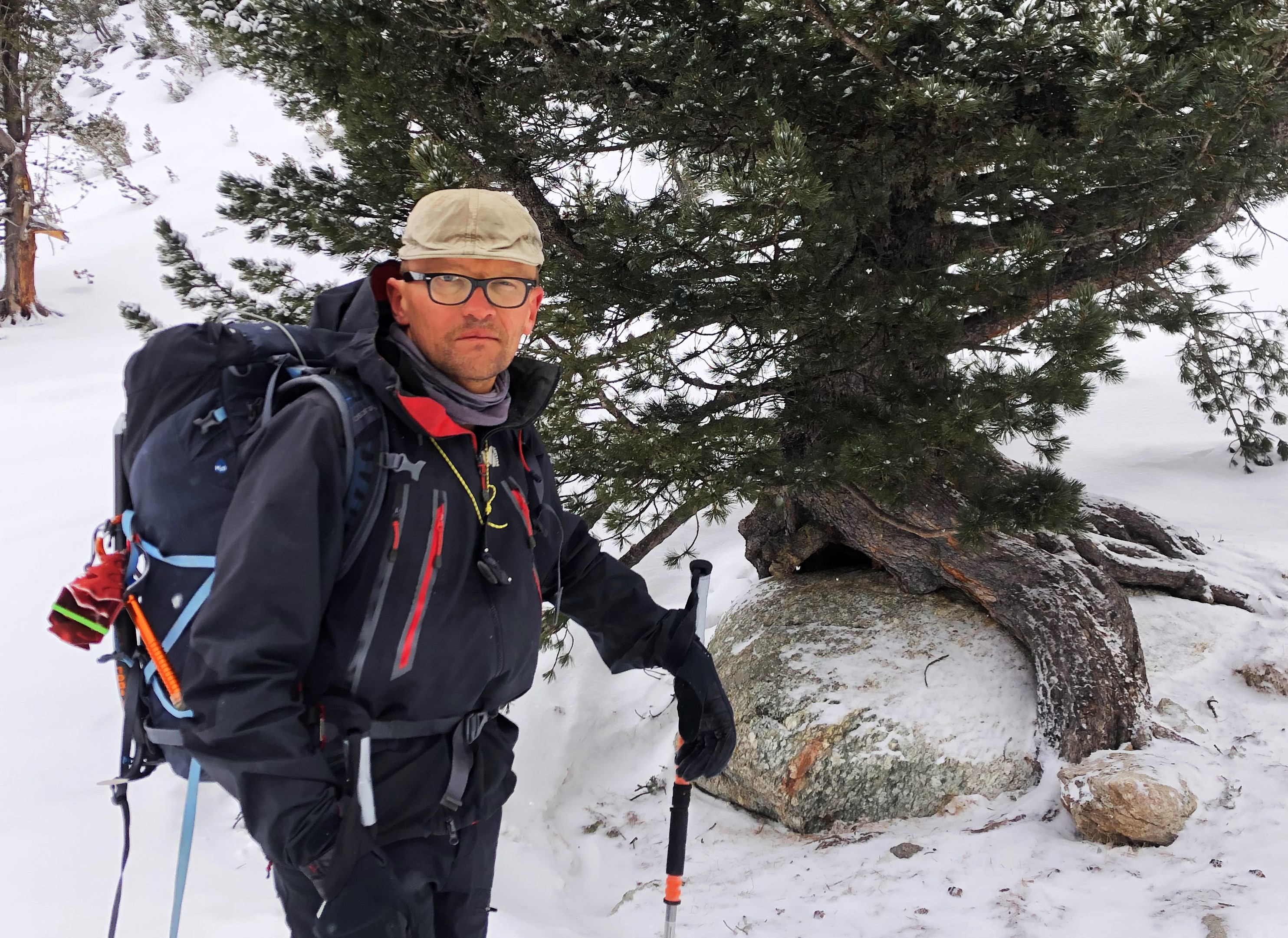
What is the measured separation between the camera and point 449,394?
187cm

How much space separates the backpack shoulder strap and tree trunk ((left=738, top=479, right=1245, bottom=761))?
8.34ft

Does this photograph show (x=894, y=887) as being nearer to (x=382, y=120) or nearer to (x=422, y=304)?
(x=422, y=304)

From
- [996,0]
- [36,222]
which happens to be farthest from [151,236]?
[996,0]

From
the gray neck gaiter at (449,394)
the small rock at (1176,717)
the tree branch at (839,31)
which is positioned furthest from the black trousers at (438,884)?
the small rock at (1176,717)

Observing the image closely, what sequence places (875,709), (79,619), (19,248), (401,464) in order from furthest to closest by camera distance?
(19,248), (875,709), (401,464), (79,619)

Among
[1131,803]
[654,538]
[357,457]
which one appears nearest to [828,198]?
[357,457]

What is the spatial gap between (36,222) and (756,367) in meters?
17.6

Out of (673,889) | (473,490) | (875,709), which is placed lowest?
(673,889)

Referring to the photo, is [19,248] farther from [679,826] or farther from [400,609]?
[400,609]

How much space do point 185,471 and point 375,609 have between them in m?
0.45

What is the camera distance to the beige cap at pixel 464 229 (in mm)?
1830

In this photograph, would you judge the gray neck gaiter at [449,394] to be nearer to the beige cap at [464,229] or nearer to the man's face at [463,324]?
the man's face at [463,324]

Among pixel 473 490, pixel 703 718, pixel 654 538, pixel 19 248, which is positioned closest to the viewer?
pixel 473 490

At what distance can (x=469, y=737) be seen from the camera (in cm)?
183
